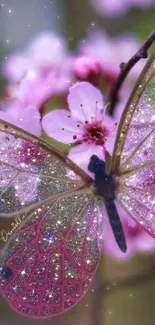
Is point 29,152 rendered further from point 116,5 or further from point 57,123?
point 116,5

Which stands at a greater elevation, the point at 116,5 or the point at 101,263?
the point at 116,5

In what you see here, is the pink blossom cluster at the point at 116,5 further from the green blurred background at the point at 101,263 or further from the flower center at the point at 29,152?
the flower center at the point at 29,152

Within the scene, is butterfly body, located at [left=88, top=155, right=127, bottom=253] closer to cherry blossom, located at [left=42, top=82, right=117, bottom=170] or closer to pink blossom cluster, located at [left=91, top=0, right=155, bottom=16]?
cherry blossom, located at [left=42, top=82, right=117, bottom=170]

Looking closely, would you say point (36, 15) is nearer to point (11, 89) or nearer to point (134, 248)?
point (11, 89)

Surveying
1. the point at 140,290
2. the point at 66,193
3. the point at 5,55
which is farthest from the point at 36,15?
the point at 140,290

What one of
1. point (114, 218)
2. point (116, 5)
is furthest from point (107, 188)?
point (116, 5)

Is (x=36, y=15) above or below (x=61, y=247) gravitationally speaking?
above

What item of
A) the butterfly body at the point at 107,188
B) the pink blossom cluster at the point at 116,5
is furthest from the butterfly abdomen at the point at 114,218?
the pink blossom cluster at the point at 116,5
